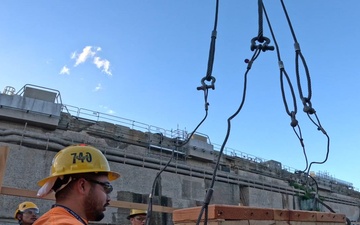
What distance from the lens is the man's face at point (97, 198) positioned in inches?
65.7

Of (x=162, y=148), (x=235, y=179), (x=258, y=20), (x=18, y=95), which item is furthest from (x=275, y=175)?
(x=258, y=20)

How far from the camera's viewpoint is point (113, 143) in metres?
14.9

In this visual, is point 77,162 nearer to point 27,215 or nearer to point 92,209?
point 92,209

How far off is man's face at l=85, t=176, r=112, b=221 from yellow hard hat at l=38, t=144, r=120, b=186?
65mm

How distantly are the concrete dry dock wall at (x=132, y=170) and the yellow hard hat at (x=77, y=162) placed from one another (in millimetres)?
8979

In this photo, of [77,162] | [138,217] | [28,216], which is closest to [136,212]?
[138,217]

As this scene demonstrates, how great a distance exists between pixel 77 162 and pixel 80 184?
0.15 meters

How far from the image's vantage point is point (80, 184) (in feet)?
5.72

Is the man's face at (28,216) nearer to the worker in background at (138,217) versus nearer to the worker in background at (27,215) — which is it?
the worker in background at (27,215)

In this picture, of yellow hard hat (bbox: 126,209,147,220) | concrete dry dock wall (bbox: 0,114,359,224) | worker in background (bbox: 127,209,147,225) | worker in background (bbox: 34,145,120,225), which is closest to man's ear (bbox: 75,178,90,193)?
worker in background (bbox: 34,145,120,225)

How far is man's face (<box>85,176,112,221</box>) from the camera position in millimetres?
1670

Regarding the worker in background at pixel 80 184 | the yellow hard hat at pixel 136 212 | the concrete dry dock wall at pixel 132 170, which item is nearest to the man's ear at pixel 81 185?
the worker in background at pixel 80 184

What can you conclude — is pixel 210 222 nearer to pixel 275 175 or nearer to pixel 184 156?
pixel 184 156

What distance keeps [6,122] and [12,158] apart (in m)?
2.14
